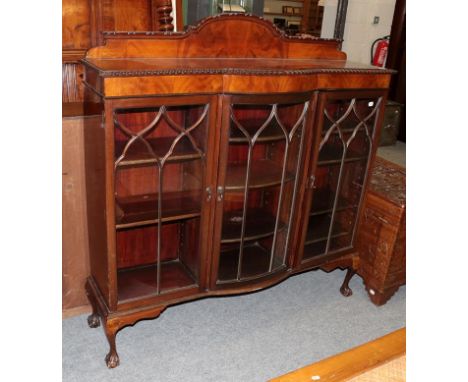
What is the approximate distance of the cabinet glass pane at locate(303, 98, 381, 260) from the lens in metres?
1.99

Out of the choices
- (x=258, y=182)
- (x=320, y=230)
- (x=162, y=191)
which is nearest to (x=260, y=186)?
(x=258, y=182)

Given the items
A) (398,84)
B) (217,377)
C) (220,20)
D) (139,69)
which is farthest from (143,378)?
(398,84)

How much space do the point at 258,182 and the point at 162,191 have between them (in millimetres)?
405

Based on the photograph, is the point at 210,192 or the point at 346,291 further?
the point at 346,291

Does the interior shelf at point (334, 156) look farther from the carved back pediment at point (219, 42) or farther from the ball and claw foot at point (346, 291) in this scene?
the ball and claw foot at point (346, 291)

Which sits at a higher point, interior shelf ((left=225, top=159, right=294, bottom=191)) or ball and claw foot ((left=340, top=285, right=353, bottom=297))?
interior shelf ((left=225, top=159, right=294, bottom=191))

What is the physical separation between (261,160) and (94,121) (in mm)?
779

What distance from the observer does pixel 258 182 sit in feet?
6.03

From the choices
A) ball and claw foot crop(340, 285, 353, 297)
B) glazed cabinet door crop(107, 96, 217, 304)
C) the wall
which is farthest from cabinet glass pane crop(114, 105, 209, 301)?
the wall

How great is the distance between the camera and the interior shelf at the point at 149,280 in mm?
1816

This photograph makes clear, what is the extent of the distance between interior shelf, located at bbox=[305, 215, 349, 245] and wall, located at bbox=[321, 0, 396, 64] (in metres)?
3.02

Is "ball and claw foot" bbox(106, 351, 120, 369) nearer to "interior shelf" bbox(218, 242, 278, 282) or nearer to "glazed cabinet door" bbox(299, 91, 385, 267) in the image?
"interior shelf" bbox(218, 242, 278, 282)

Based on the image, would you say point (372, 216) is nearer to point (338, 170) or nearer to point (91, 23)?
point (338, 170)

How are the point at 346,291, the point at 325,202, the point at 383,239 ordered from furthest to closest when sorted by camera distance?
1. the point at 346,291
2. the point at 383,239
3. the point at 325,202
